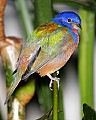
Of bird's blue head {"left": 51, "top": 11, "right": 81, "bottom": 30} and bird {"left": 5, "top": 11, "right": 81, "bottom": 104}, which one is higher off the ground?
bird's blue head {"left": 51, "top": 11, "right": 81, "bottom": 30}

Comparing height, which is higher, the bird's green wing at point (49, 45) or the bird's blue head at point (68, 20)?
the bird's blue head at point (68, 20)

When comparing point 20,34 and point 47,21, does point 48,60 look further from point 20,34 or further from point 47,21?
point 20,34

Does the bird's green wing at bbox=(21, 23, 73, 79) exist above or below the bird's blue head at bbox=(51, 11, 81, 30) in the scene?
below

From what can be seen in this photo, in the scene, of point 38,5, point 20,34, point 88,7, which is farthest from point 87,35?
point 20,34

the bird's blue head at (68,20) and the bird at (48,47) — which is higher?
the bird's blue head at (68,20)
